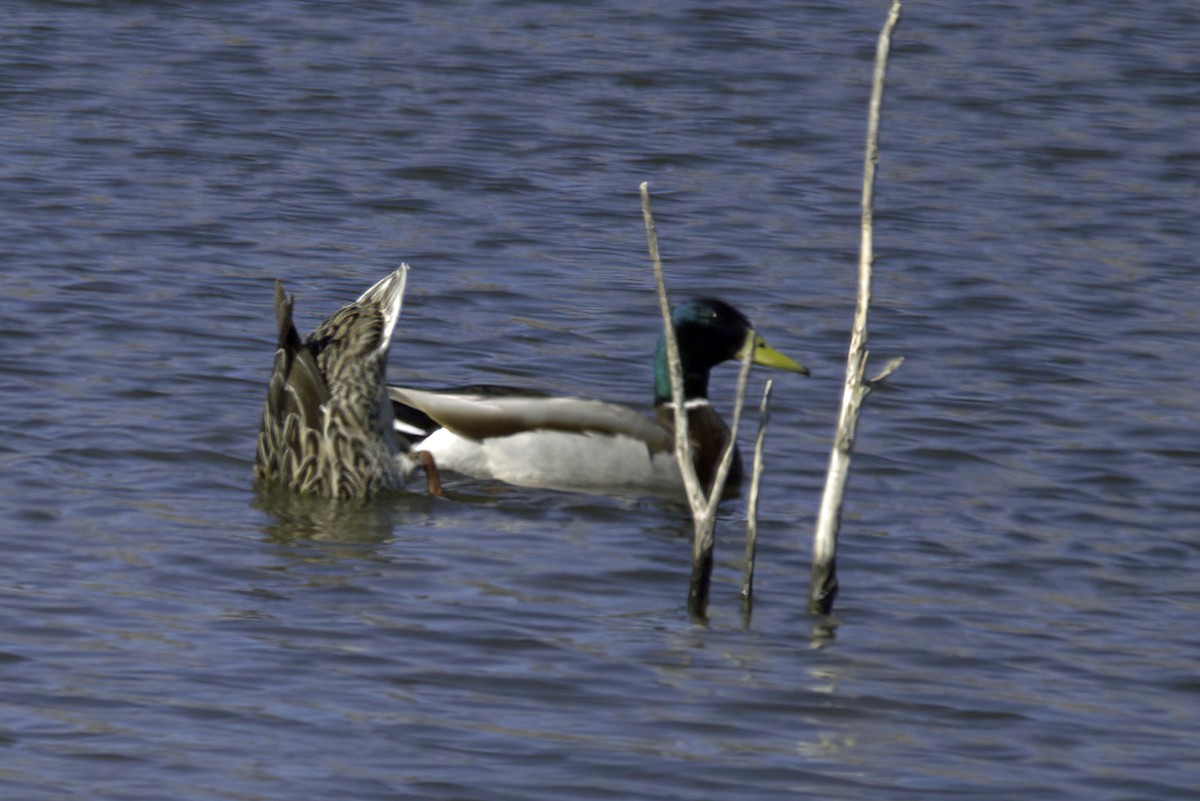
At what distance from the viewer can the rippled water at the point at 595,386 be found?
6.99 metres

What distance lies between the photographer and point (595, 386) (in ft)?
38.8

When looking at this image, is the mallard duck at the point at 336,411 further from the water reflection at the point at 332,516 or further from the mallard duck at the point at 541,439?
the mallard duck at the point at 541,439

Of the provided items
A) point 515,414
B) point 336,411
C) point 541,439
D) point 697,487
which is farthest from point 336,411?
point 697,487

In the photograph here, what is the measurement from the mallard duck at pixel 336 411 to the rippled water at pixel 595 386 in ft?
0.58

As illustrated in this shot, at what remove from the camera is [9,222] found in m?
13.9

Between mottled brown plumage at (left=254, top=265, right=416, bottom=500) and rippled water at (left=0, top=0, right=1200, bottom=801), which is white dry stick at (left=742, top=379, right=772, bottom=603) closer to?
rippled water at (left=0, top=0, right=1200, bottom=801)

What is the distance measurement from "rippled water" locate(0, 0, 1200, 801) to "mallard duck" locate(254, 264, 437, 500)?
178 mm

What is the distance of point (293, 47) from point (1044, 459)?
34.0ft

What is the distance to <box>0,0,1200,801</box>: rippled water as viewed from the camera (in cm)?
699

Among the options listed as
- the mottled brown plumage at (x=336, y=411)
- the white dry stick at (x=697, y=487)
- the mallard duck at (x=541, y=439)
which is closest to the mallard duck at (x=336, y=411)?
the mottled brown plumage at (x=336, y=411)

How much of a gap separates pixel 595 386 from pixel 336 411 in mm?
2037

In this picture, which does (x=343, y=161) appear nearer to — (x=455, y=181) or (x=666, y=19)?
(x=455, y=181)

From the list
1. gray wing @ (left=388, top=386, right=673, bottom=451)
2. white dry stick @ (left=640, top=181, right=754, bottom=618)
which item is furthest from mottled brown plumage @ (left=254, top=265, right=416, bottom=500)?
white dry stick @ (left=640, top=181, right=754, bottom=618)

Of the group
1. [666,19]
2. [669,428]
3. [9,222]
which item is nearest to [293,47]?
[666,19]
